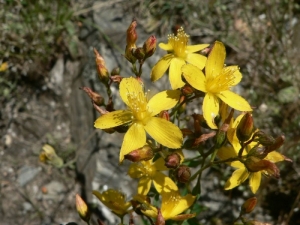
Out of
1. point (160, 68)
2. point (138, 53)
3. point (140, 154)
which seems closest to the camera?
point (140, 154)

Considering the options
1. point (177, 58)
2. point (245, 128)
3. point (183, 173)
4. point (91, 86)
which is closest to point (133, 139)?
point (183, 173)

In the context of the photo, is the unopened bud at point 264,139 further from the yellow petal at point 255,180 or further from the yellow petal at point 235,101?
the yellow petal at point 255,180

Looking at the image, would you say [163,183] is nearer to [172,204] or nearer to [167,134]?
[172,204]

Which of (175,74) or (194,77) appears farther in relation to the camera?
(175,74)

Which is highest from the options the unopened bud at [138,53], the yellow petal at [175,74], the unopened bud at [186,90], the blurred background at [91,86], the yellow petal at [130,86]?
the unopened bud at [138,53]

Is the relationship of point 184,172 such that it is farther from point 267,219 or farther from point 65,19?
point 65,19

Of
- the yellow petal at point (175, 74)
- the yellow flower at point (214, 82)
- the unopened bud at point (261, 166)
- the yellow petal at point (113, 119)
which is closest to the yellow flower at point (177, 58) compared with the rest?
the yellow petal at point (175, 74)

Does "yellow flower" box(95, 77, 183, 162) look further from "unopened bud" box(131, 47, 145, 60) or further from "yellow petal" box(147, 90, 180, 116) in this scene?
"unopened bud" box(131, 47, 145, 60)

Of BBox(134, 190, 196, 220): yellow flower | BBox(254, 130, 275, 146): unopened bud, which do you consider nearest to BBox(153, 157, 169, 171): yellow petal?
BBox(134, 190, 196, 220): yellow flower
